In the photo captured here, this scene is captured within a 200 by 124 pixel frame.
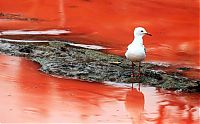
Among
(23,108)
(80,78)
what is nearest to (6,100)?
(23,108)

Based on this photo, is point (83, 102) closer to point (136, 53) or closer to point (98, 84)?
point (98, 84)

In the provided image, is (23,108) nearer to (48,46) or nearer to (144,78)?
(144,78)

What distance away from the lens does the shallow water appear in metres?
7.75

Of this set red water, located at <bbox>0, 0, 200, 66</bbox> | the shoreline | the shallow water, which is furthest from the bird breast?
red water, located at <bbox>0, 0, 200, 66</bbox>

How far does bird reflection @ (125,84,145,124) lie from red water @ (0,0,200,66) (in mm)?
3017

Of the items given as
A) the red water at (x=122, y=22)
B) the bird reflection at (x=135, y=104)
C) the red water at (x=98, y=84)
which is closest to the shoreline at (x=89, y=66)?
the red water at (x=98, y=84)

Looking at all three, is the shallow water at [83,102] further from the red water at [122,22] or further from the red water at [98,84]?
the red water at [122,22]

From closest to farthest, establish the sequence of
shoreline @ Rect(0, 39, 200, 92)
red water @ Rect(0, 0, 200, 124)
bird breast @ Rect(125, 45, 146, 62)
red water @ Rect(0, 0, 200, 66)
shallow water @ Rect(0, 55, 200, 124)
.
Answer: shallow water @ Rect(0, 55, 200, 124), red water @ Rect(0, 0, 200, 124), bird breast @ Rect(125, 45, 146, 62), shoreline @ Rect(0, 39, 200, 92), red water @ Rect(0, 0, 200, 66)

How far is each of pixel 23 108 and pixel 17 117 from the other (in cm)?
42

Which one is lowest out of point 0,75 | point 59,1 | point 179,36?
point 0,75

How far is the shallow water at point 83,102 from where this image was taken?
7.75m

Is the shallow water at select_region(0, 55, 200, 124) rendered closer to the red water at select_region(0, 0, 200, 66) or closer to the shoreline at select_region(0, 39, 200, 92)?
the shoreline at select_region(0, 39, 200, 92)

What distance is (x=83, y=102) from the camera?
Answer: 843 cm

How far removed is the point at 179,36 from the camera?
1504 cm
